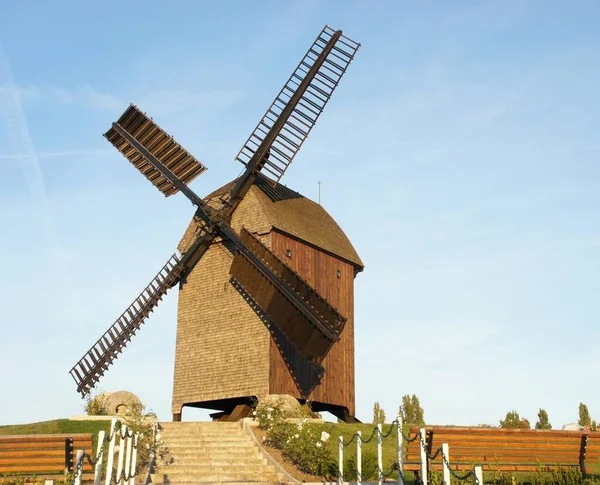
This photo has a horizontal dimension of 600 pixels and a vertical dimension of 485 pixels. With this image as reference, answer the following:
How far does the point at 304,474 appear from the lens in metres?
17.2

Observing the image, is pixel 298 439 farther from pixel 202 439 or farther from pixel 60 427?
pixel 60 427

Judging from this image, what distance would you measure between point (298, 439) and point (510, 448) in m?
5.48

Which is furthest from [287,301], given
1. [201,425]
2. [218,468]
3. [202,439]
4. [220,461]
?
[218,468]

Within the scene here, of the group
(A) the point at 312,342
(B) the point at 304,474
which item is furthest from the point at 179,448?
(A) the point at 312,342

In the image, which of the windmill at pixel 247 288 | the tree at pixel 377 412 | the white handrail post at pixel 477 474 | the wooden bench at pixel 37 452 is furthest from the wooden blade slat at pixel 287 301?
the tree at pixel 377 412

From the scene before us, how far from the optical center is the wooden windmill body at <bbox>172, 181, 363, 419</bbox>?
26.1m

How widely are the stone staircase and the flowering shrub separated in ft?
2.02

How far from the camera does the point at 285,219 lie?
2830 cm

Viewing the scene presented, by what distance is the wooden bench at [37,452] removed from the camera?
1458 centimetres

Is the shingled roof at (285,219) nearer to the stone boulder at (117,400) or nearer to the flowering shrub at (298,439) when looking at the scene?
the stone boulder at (117,400)

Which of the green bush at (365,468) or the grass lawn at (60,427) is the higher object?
the grass lawn at (60,427)

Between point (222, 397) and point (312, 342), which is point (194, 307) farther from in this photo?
point (312, 342)

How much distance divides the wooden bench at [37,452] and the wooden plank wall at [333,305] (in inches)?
453

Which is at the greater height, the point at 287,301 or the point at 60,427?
the point at 287,301
